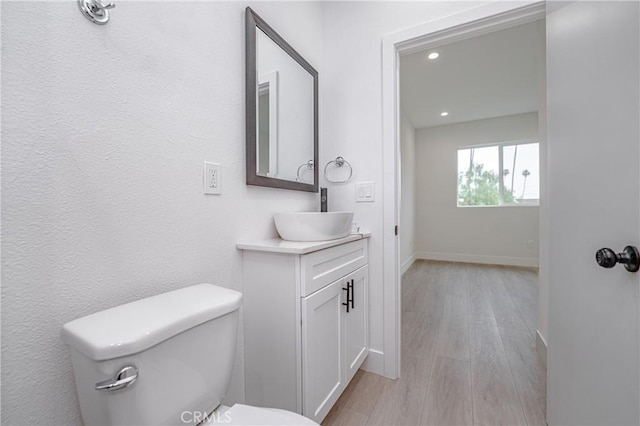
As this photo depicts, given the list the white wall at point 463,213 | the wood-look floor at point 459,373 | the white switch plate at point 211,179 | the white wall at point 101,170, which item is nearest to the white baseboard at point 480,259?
the white wall at point 463,213

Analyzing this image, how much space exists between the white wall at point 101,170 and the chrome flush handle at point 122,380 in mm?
244

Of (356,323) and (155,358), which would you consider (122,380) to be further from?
(356,323)

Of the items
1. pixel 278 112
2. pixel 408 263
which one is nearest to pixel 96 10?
pixel 278 112

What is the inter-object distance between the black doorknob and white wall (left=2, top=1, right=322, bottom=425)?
1.20 metres

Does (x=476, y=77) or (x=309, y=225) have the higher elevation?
(x=476, y=77)

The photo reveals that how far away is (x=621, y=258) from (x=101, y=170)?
1366 mm

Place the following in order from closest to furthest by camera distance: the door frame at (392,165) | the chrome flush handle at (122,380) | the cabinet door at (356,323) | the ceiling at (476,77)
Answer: the chrome flush handle at (122,380) → the cabinet door at (356,323) → the door frame at (392,165) → the ceiling at (476,77)

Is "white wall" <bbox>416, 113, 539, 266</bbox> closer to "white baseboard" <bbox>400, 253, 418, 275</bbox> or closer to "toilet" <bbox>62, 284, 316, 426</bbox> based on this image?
"white baseboard" <bbox>400, 253, 418, 275</bbox>

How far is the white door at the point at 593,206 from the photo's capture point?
63cm

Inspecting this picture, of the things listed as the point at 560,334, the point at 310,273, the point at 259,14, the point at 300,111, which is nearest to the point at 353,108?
the point at 300,111

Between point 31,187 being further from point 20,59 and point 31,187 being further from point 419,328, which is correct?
point 419,328

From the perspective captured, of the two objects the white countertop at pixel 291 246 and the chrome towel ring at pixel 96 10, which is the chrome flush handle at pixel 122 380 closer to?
the white countertop at pixel 291 246

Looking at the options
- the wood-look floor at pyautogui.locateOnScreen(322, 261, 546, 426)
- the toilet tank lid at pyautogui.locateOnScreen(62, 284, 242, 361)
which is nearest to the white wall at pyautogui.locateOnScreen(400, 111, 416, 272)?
the wood-look floor at pyautogui.locateOnScreen(322, 261, 546, 426)

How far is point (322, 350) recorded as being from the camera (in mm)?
1079
